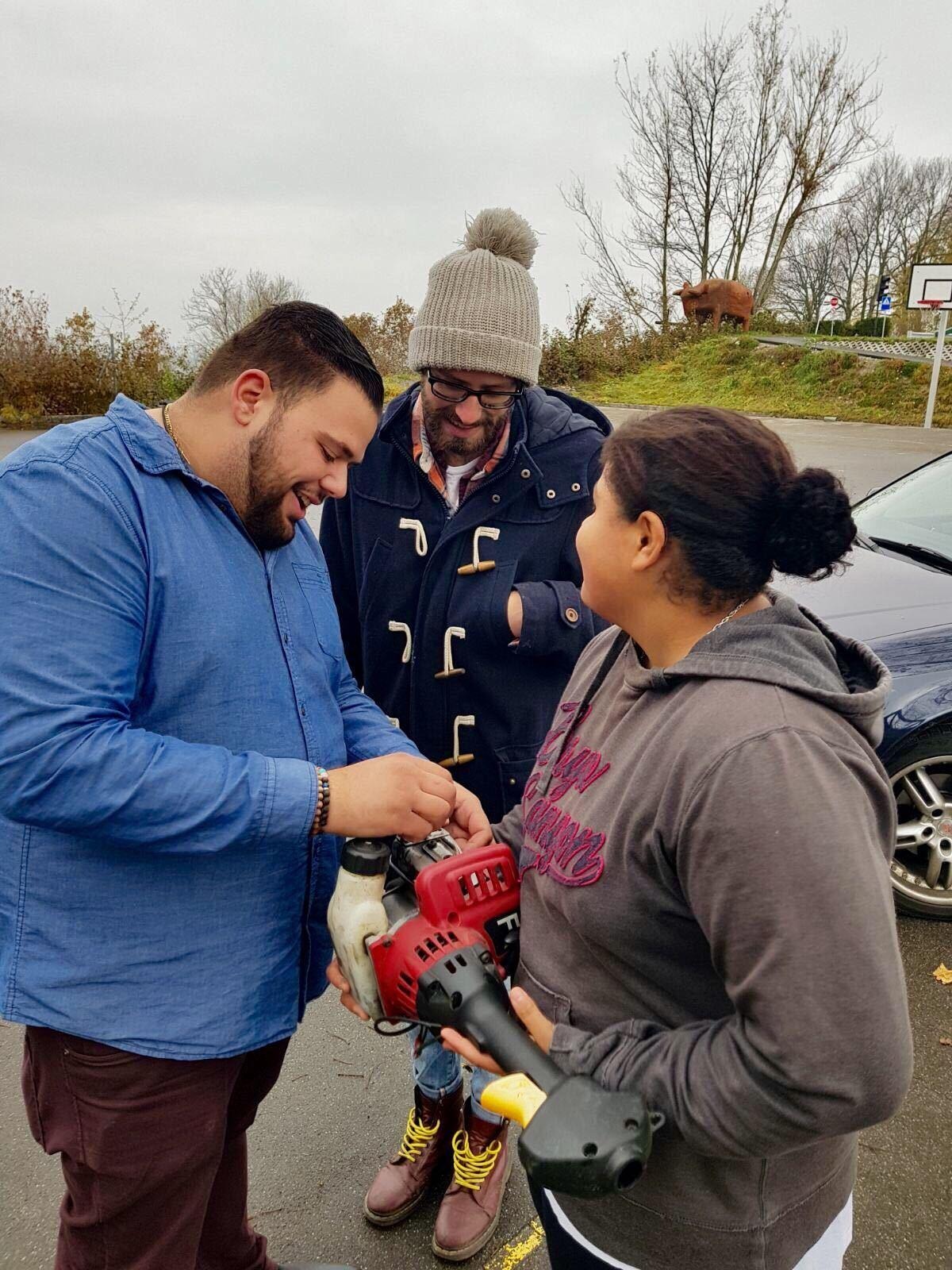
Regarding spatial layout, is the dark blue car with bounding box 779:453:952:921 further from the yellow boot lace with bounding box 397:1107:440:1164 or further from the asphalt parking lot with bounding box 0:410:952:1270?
the yellow boot lace with bounding box 397:1107:440:1164

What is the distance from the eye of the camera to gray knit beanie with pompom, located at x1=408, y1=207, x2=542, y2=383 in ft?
7.06

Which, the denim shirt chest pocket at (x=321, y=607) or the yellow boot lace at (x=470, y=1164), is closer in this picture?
the denim shirt chest pocket at (x=321, y=607)

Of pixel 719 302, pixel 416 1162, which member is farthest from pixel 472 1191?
pixel 719 302

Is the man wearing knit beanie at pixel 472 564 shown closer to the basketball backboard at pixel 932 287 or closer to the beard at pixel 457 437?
the beard at pixel 457 437

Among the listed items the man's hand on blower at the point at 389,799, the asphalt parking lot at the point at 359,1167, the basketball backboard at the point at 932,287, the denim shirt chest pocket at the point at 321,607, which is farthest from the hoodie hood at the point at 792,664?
the basketball backboard at the point at 932,287

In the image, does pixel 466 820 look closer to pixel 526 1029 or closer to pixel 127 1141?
pixel 526 1029

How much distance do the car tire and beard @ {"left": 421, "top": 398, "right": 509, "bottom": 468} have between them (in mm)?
2141

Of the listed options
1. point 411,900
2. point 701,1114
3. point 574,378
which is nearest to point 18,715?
point 411,900

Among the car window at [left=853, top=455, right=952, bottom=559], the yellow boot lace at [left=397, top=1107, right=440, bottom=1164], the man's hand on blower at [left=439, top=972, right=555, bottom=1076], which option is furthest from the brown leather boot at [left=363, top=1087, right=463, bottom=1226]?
the car window at [left=853, top=455, right=952, bottom=559]

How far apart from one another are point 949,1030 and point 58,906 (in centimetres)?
288

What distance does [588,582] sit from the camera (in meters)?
1.35

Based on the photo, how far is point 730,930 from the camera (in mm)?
1029

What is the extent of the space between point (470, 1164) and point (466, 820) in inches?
42.7

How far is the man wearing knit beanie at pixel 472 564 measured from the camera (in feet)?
7.13
